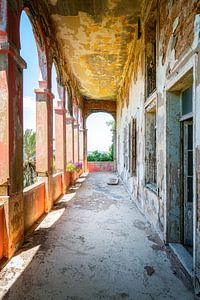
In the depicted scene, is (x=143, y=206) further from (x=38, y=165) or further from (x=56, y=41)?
(x=56, y=41)

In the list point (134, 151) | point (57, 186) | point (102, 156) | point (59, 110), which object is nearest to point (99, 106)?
point (102, 156)

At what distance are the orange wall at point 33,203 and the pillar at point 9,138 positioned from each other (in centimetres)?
60

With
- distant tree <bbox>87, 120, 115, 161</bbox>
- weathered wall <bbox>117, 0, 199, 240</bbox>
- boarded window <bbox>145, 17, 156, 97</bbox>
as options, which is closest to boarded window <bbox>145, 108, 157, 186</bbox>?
weathered wall <bbox>117, 0, 199, 240</bbox>

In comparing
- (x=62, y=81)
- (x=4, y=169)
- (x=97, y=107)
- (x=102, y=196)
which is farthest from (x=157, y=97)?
(x=97, y=107)

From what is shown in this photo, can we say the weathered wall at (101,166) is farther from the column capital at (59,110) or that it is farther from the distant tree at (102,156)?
the column capital at (59,110)

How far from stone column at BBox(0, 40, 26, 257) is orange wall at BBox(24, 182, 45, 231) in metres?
0.61

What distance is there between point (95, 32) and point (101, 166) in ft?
38.2

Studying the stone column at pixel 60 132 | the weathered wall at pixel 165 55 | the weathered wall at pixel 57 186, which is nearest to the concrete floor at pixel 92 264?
the weathered wall at pixel 165 55

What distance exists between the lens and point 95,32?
6152 millimetres

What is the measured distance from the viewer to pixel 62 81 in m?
7.81

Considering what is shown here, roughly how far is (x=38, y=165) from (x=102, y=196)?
8.65 feet

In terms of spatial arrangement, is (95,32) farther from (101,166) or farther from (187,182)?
(101,166)

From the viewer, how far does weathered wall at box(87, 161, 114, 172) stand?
16703mm

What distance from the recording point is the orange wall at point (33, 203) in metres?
3.94
